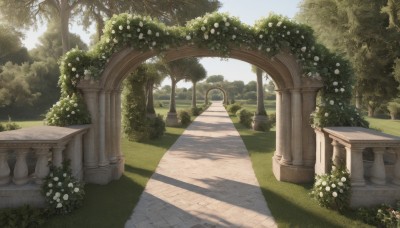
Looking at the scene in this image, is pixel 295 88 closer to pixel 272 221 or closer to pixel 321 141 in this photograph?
pixel 321 141

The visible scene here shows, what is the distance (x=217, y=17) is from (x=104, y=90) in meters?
3.51

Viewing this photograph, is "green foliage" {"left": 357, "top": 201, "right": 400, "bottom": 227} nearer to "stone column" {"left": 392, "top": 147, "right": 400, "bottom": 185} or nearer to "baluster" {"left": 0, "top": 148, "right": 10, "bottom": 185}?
"stone column" {"left": 392, "top": 147, "right": 400, "bottom": 185}

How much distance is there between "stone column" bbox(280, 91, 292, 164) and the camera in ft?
25.6

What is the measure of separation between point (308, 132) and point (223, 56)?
120 inches

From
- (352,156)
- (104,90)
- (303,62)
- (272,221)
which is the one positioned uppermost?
(303,62)

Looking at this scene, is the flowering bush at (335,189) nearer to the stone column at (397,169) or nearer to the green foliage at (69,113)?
the stone column at (397,169)

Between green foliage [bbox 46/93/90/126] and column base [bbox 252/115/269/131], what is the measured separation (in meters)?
14.7

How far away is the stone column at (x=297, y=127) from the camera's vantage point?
24.6 feet

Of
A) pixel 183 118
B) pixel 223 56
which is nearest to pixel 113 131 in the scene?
pixel 223 56

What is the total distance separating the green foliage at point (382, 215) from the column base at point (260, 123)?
14547 millimetres

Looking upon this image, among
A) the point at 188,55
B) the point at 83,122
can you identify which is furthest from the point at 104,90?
the point at 188,55

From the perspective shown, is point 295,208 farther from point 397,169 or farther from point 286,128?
point 286,128

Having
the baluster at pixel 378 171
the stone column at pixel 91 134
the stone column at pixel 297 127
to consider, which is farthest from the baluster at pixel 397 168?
the stone column at pixel 91 134

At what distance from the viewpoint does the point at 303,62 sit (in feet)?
23.2
